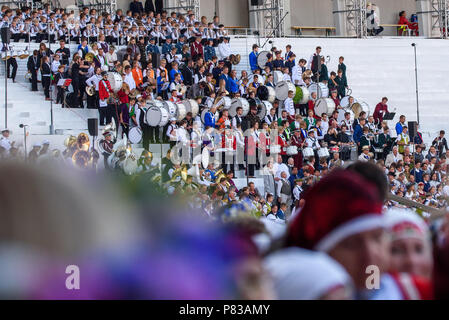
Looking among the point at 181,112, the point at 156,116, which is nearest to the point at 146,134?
the point at 156,116

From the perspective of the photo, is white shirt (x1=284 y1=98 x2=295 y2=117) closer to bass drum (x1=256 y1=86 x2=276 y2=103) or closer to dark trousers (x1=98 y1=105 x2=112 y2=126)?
bass drum (x1=256 y1=86 x2=276 y2=103)

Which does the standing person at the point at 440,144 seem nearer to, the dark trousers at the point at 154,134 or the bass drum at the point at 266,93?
the bass drum at the point at 266,93

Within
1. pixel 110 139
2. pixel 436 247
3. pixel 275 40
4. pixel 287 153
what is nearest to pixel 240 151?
pixel 287 153

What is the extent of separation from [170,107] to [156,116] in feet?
1.49

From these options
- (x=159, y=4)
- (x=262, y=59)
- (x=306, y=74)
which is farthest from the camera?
(x=159, y=4)

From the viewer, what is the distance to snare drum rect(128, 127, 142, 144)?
1573 cm

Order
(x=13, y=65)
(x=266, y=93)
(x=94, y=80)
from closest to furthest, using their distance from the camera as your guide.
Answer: (x=94, y=80)
(x=13, y=65)
(x=266, y=93)

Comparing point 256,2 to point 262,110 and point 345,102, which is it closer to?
point 345,102

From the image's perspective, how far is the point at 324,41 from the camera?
25.5 metres

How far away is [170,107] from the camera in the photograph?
53.0 ft

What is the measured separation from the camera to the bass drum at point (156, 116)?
1577 centimetres

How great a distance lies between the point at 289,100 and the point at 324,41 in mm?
7132

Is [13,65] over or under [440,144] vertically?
over
